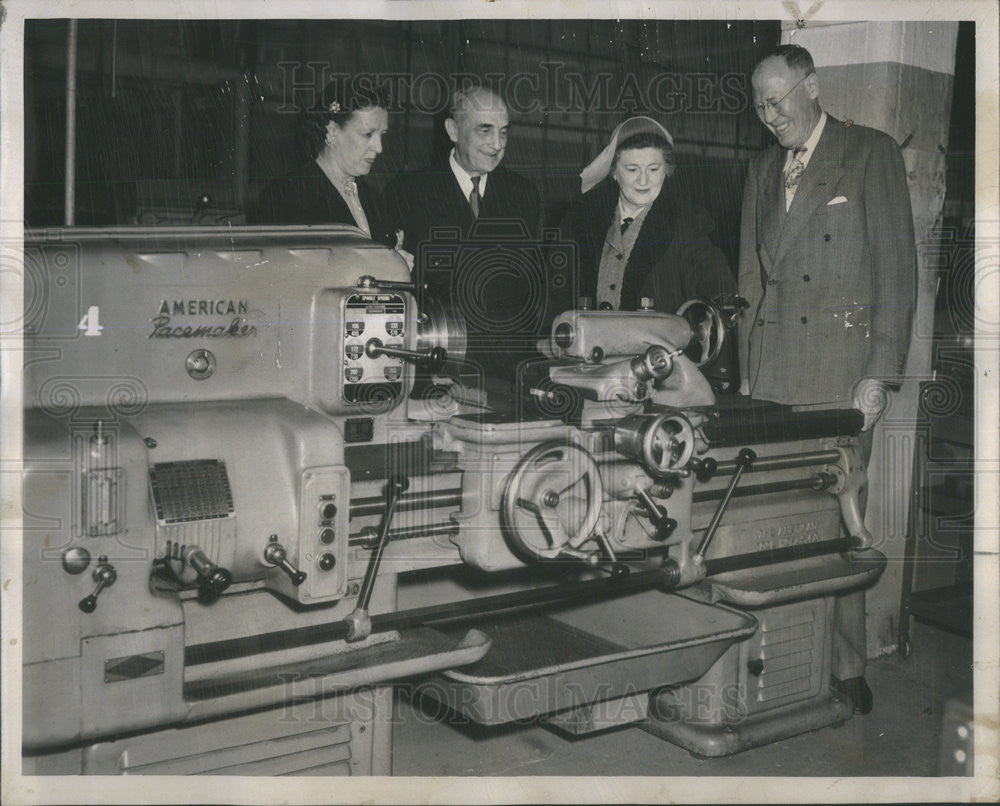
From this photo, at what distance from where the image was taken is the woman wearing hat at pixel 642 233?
2549 millimetres

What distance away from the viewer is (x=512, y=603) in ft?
6.56

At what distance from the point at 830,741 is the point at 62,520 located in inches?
79.6

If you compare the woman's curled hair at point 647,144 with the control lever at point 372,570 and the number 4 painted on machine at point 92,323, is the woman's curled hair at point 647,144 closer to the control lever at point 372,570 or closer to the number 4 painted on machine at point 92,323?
the control lever at point 372,570

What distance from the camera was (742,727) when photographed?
2.43m

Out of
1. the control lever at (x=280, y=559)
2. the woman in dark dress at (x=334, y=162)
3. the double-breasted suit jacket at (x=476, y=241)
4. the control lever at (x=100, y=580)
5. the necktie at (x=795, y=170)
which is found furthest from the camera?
the necktie at (x=795, y=170)

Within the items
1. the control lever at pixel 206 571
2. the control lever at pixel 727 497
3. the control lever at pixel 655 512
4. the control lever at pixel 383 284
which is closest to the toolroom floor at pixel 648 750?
the control lever at pixel 727 497

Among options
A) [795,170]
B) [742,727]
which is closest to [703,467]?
[742,727]

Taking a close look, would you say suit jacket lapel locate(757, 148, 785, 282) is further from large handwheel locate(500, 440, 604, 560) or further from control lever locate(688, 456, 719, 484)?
large handwheel locate(500, 440, 604, 560)

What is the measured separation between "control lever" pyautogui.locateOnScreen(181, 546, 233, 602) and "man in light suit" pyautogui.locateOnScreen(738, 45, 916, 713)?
1714 millimetres

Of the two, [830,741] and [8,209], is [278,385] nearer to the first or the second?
[8,209]

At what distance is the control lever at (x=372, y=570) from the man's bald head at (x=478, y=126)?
1.00 m

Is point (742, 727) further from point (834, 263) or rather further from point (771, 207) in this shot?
point (771, 207)

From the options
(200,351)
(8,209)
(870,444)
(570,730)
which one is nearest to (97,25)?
(8,209)

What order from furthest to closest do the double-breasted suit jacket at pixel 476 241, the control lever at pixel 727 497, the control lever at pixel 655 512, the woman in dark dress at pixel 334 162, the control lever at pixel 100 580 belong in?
the double-breasted suit jacket at pixel 476 241 < the control lever at pixel 727 497 < the woman in dark dress at pixel 334 162 < the control lever at pixel 655 512 < the control lever at pixel 100 580
